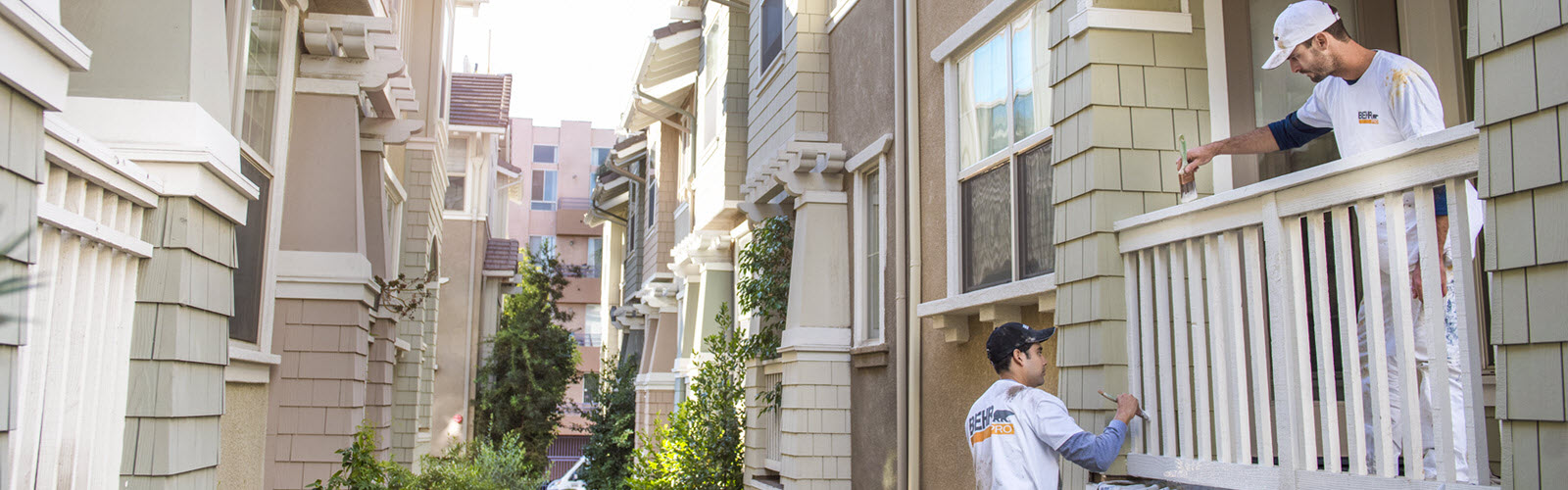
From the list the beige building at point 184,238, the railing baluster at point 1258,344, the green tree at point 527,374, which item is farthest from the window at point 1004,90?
the green tree at point 527,374

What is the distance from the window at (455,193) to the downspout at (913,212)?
21468 millimetres

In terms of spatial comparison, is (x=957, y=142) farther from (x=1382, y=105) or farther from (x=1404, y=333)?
(x=1404, y=333)

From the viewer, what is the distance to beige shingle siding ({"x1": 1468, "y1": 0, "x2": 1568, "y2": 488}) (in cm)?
308

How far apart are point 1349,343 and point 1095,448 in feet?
3.44

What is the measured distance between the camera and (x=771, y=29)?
40.9 feet

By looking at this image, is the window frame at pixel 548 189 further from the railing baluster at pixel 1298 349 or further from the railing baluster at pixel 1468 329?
the railing baluster at pixel 1468 329

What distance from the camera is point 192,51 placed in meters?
5.07

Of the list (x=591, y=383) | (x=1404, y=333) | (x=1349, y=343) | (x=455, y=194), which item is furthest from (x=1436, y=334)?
(x=591, y=383)

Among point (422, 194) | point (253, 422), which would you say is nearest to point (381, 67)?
point (253, 422)

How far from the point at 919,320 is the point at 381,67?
4.93 metres

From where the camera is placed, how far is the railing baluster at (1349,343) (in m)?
3.82

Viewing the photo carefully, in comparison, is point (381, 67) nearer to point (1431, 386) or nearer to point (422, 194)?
point (422, 194)

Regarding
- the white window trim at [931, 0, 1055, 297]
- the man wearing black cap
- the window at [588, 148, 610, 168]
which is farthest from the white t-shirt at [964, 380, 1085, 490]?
the window at [588, 148, 610, 168]

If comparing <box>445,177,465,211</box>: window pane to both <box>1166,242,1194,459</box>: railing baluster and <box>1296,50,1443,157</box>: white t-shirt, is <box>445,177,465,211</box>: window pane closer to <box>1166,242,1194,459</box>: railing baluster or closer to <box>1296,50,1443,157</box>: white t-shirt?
<box>1166,242,1194,459</box>: railing baluster
